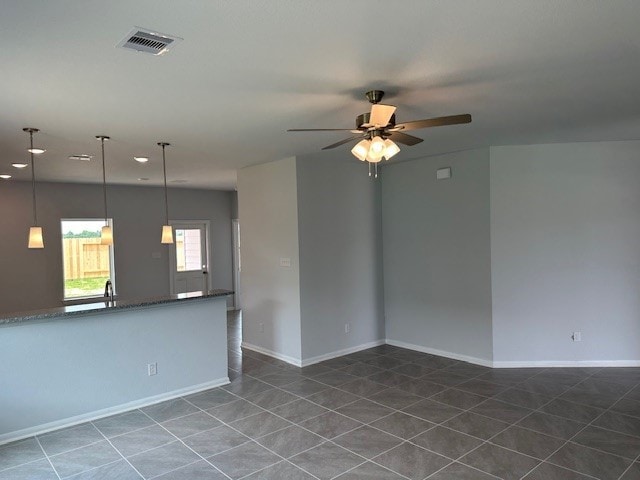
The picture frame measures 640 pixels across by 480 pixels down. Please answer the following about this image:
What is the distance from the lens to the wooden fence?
7.49 metres

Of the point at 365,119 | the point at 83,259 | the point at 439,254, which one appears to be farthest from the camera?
the point at 83,259

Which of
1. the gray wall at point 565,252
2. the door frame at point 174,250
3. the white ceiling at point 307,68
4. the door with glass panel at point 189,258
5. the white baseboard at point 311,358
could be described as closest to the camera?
the white ceiling at point 307,68

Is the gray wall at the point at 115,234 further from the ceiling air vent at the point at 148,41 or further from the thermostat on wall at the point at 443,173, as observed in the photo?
the ceiling air vent at the point at 148,41

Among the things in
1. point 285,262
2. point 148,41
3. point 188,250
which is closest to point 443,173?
point 285,262

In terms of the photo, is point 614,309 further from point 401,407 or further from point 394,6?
point 394,6

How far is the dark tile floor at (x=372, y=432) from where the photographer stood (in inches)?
118

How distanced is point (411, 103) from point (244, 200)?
11.1 ft

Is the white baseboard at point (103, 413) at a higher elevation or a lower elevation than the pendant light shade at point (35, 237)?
lower

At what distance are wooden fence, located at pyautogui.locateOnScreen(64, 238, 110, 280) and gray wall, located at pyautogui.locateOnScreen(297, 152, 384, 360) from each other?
434 centimetres

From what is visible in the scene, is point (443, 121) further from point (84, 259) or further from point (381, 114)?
point (84, 259)

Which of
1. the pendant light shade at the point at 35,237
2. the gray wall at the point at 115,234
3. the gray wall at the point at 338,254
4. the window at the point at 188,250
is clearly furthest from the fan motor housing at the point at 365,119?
the window at the point at 188,250

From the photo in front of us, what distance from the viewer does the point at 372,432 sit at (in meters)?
3.54

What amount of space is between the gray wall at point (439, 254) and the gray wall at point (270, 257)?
1.49m

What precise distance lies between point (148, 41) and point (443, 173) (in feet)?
13.2
